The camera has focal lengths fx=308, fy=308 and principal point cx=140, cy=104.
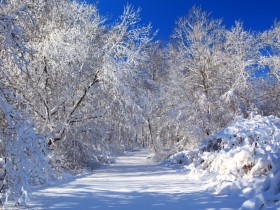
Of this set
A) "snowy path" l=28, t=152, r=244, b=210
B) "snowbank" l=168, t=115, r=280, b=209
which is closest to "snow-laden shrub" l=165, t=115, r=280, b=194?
"snowbank" l=168, t=115, r=280, b=209

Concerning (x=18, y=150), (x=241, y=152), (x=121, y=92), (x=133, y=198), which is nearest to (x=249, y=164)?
(x=241, y=152)

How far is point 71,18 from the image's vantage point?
13.4 metres

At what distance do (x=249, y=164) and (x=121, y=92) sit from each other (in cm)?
678

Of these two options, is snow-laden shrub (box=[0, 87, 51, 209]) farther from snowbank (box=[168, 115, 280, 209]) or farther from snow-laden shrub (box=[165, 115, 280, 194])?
snow-laden shrub (box=[165, 115, 280, 194])

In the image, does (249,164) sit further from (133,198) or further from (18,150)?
(18,150)

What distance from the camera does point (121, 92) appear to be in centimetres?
1249

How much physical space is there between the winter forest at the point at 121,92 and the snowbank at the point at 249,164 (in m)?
0.03

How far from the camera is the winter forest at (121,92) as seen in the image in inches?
189

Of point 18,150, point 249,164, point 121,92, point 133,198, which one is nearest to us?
point 18,150

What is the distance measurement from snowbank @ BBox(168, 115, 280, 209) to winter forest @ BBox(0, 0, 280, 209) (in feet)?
0.10

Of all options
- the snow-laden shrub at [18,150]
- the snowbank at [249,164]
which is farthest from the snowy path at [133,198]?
the snow-laden shrub at [18,150]

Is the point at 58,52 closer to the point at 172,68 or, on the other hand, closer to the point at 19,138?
the point at 19,138

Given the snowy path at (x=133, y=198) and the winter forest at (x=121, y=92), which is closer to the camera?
the winter forest at (x=121, y=92)

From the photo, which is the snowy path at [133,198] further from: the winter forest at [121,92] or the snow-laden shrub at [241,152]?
the snow-laden shrub at [241,152]
